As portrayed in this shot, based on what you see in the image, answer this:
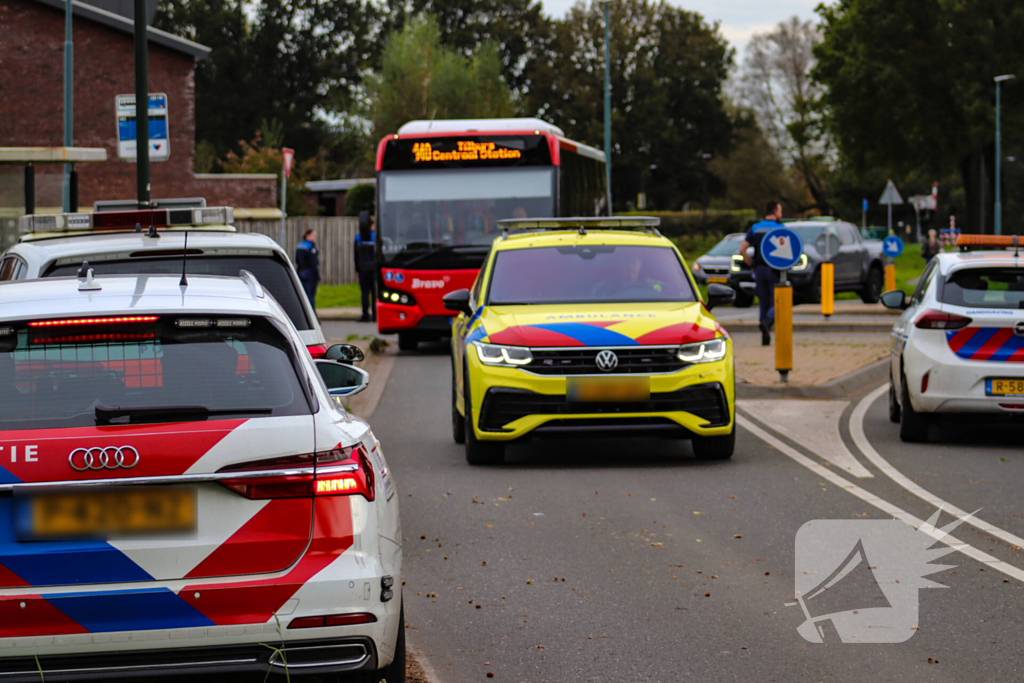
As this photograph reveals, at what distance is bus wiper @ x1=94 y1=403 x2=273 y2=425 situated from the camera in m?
4.01

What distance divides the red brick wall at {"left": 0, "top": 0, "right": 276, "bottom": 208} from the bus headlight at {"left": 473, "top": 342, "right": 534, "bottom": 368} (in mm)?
26586

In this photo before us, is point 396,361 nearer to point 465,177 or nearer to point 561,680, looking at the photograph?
point 465,177

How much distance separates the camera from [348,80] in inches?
2960

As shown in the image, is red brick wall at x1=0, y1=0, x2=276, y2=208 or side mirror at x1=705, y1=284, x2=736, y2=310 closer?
side mirror at x1=705, y1=284, x2=736, y2=310

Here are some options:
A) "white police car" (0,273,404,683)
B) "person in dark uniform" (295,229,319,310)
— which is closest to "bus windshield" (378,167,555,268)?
"person in dark uniform" (295,229,319,310)

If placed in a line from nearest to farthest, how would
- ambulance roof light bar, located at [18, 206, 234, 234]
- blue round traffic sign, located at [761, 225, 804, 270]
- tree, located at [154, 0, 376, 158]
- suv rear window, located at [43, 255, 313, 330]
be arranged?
suv rear window, located at [43, 255, 313, 330] → ambulance roof light bar, located at [18, 206, 234, 234] → blue round traffic sign, located at [761, 225, 804, 270] → tree, located at [154, 0, 376, 158]

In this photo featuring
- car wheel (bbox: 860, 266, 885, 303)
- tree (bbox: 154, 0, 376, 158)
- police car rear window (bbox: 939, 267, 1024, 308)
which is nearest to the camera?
police car rear window (bbox: 939, 267, 1024, 308)

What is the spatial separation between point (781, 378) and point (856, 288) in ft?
55.7

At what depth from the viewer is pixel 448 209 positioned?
68.7 ft

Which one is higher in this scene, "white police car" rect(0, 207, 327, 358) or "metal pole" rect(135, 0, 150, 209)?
"metal pole" rect(135, 0, 150, 209)

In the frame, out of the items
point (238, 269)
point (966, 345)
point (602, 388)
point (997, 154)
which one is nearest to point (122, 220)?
point (238, 269)

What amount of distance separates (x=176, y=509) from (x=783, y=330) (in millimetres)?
11528

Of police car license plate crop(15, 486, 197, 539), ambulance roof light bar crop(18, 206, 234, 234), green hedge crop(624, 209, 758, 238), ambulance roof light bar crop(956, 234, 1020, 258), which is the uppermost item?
green hedge crop(624, 209, 758, 238)

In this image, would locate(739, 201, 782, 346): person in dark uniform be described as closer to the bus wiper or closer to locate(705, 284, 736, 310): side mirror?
locate(705, 284, 736, 310): side mirror
